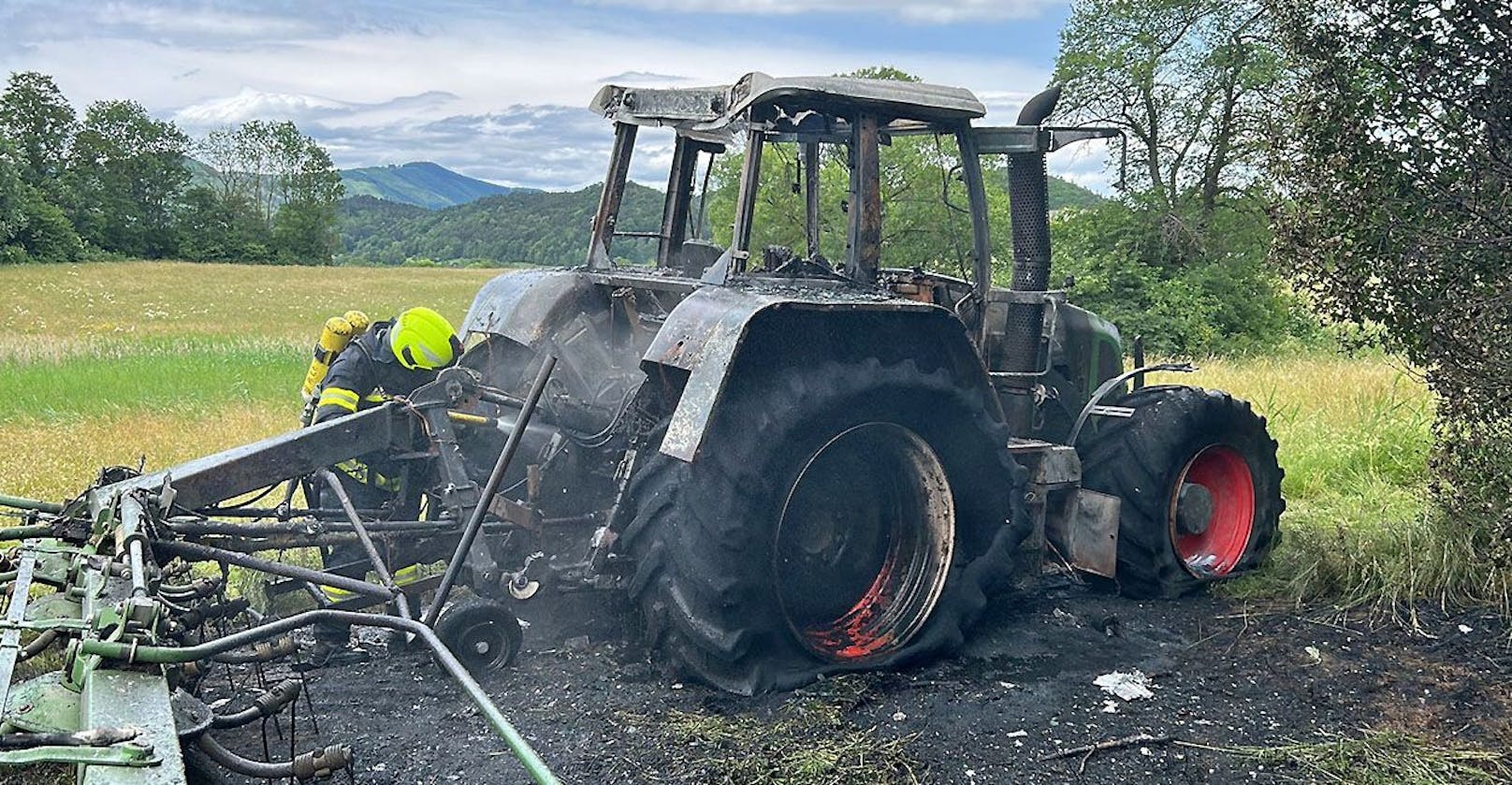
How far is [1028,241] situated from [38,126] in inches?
2353

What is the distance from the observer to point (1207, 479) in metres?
6.54

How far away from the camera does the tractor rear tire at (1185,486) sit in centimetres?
595

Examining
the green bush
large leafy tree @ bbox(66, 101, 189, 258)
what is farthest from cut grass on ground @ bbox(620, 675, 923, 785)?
large leafy tree @ bbox(66, 101, 189, 258)

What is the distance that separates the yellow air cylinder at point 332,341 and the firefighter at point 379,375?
1.28 ft

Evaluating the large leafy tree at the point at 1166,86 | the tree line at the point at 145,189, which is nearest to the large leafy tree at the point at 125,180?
the tree line at the point at 145,189

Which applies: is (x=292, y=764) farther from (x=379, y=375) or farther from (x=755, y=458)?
(x=379, y=375)

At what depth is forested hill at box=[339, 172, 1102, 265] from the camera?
4131 centimetres

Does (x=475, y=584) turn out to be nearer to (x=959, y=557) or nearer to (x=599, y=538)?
(x=599, y=538)

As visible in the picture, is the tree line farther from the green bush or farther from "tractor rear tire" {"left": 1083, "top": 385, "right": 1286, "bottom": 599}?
"tractor rear tire" {"left": 1083, "top": 385, "right": 1286, "bottom": 599}

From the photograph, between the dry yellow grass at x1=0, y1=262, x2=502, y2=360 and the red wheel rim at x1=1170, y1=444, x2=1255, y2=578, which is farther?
the dry yellow grass at x1=0, y1=262, x2=502, y2=360

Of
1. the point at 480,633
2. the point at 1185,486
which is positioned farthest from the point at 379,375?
the point at 1185,486

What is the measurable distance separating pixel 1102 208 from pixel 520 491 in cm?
1824

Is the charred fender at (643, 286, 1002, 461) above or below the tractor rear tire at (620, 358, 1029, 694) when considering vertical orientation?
above

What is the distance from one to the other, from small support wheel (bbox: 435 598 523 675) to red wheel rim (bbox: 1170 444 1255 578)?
3412 millimetres
